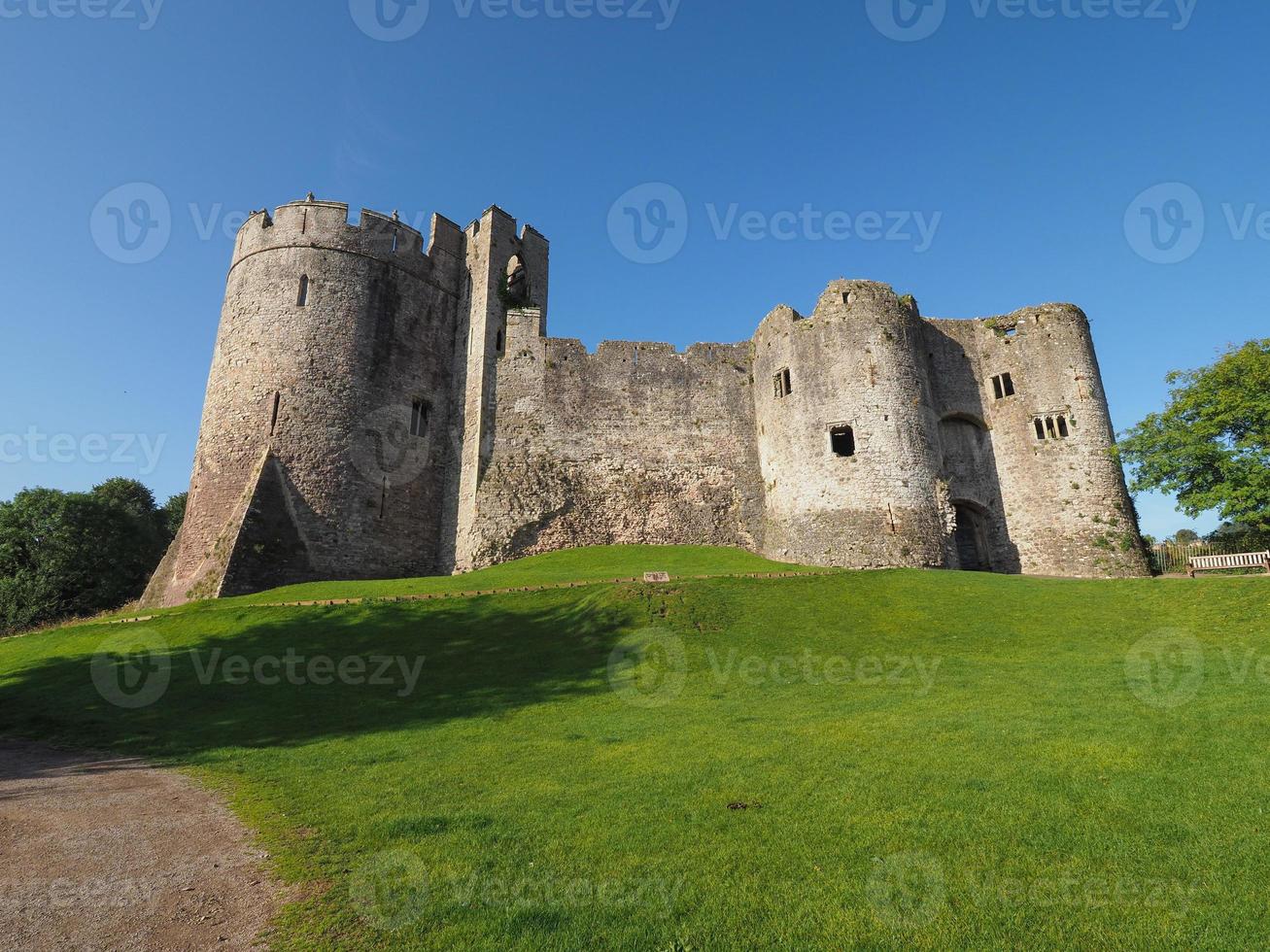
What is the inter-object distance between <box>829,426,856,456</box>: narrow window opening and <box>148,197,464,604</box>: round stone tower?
693 inches

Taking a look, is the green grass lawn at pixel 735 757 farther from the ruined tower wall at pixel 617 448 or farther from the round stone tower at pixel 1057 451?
the ruined tower wall at pixel 617 448

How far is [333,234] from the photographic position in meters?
30.9

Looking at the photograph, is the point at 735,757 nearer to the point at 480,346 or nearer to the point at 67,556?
the point at 480,346

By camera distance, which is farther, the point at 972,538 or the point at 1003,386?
the point at 1003,386

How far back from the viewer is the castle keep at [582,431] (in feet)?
90.0

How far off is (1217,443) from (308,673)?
33.7 m

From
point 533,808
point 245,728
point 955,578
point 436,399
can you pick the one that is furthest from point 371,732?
point 436,399

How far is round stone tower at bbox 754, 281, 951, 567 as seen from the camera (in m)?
27.0

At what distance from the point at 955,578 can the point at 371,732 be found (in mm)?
18814

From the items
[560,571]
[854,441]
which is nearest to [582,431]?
[560,571]

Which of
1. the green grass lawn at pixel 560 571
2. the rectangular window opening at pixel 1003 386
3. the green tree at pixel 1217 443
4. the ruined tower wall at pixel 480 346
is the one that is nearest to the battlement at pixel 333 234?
the ruined tower wall at pixel 480 346

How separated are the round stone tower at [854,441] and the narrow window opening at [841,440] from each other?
42 millimetres

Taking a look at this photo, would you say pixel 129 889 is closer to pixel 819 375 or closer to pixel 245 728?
pixel 245 728

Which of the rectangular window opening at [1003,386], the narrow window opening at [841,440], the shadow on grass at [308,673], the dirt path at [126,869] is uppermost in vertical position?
the rectangular window opening at [1003,386]
